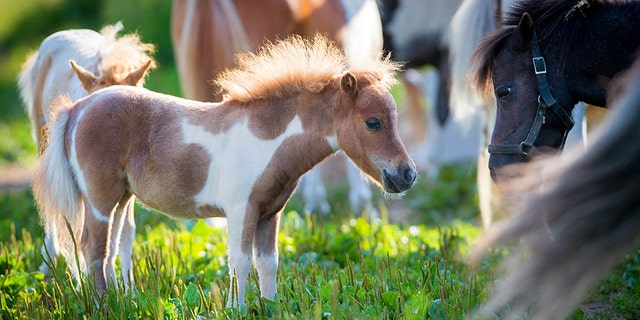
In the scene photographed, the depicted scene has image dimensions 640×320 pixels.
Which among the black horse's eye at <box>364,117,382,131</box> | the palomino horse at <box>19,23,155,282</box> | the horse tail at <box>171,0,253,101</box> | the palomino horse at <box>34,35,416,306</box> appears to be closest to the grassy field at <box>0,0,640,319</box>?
the palomino horse at <box>34,35,416,306</box>

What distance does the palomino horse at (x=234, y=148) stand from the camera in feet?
13.3

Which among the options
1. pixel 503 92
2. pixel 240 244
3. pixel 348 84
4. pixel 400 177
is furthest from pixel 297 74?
pixel 503 92

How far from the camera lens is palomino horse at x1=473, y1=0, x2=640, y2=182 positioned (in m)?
4.18

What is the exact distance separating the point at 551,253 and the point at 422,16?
19.5 feet

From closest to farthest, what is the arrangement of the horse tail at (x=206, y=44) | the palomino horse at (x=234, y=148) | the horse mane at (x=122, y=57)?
the palomino horse at (x=234, y=148), the horse mane at (x=122, y=57), the horse tail at (x=206, y=44)

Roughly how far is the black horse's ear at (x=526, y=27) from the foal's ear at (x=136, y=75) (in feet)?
7.08

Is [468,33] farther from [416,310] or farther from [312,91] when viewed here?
[416,310]

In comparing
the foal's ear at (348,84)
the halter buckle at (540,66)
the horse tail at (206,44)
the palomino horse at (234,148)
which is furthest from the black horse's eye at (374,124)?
the horse tail at (206,44)

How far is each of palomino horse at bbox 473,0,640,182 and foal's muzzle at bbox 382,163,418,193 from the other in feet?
2.09

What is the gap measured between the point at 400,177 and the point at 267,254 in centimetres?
84

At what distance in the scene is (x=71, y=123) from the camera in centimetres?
437

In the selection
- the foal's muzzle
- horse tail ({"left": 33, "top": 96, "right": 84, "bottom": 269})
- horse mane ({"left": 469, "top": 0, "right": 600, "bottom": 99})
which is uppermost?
horse mane ({"left": 469, "top": 0, "right": 600, "bottom": 99})

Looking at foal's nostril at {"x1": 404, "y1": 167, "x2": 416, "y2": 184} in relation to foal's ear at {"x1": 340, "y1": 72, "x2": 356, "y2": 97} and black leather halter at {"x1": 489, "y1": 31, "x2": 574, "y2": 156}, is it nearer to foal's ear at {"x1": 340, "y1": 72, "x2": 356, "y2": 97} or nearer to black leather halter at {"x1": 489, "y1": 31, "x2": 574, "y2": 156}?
foal's ear at {"x1": 340, "y1": 72, "x2": 356, "y2": 97}

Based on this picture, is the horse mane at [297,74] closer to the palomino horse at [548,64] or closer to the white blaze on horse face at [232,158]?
the white blaze on horse face at [232,158]
